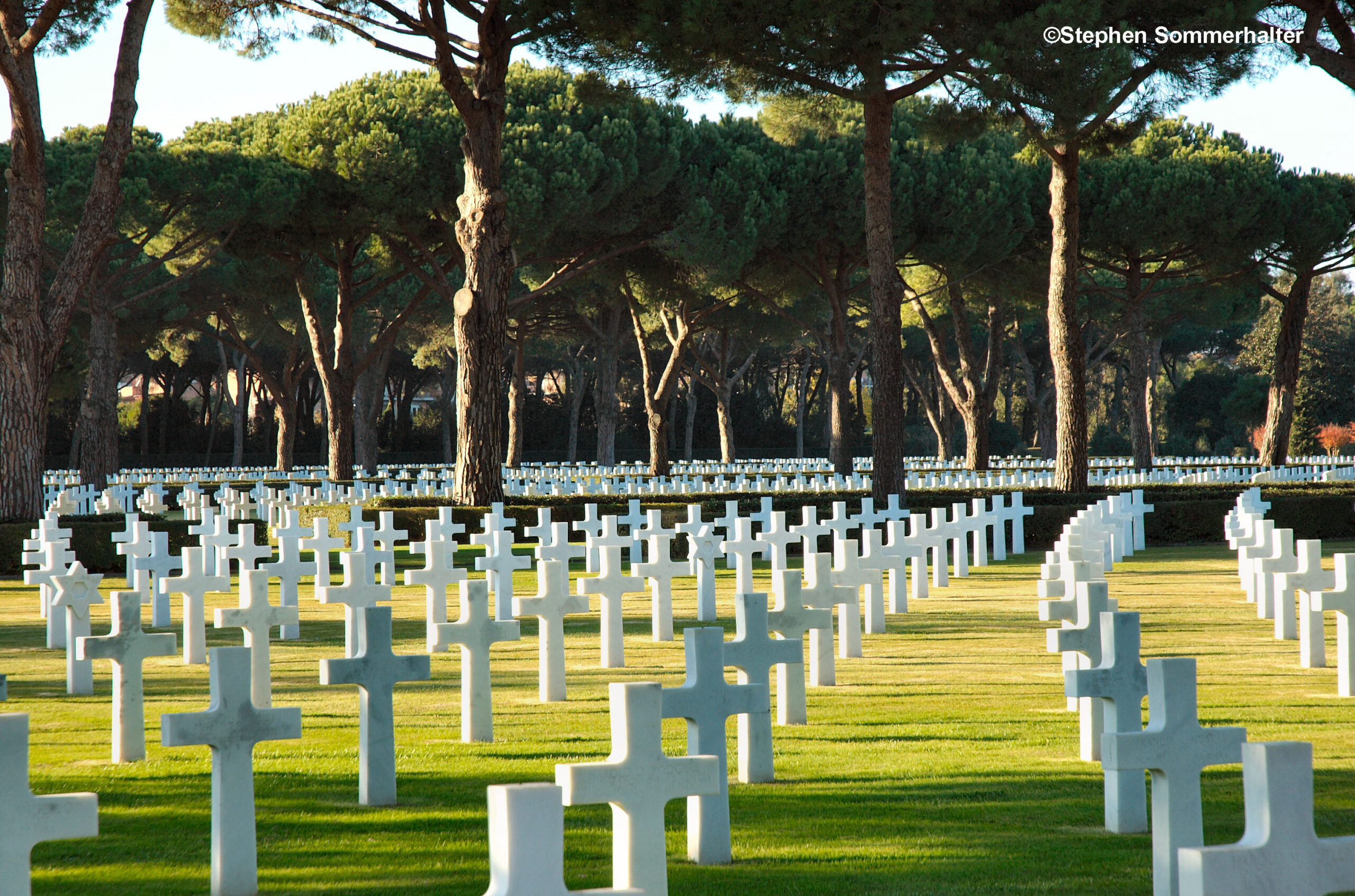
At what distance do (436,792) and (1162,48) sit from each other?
14.4 m

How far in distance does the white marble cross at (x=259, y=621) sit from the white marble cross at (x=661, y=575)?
2581 mm

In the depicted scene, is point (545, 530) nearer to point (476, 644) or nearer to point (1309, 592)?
point (476, 644)

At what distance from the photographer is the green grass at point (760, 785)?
360 cm

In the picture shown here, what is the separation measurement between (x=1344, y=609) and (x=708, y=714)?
4.00m

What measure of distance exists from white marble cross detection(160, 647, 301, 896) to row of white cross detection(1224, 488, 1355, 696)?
484 centimetres

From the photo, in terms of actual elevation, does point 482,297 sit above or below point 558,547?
above

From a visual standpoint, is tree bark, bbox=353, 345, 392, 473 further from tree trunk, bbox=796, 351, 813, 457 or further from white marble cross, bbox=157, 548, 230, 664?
white marble cross, bbox=157, 548, 230, 664

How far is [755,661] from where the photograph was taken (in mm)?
4340

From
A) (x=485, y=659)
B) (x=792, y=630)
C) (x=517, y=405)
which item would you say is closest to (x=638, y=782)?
(x=485, y=659)

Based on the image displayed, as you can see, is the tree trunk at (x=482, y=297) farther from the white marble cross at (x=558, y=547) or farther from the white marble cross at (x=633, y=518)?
the white marble cross at (x=558, y=547)

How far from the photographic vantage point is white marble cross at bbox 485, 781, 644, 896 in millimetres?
2143

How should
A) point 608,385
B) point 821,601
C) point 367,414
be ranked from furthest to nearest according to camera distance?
1. point 367,414
2. point 608,385
3. point 821,601

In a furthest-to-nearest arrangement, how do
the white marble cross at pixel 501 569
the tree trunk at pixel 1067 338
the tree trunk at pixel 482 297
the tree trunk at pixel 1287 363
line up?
the tree trunk at pixel 1287 363 → the tree trunk at pixel 1067 338 → the tree trunk at pixel 482 297 → the white marble cross at pixel 501 569

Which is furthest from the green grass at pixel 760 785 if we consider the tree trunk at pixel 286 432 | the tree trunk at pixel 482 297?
the tree trunk at pixel 286 432
